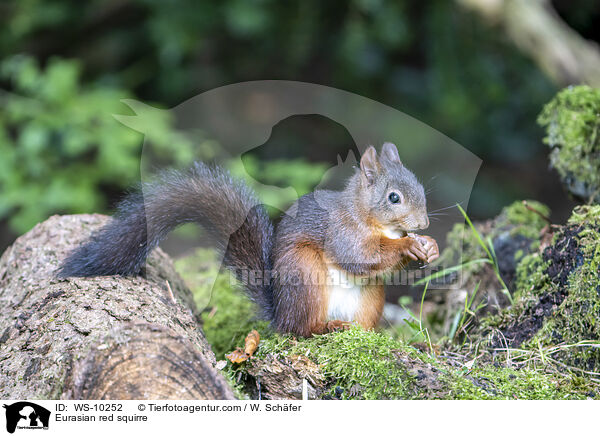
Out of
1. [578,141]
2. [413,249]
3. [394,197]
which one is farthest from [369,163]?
[578,141]

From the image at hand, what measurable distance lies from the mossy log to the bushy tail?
0.07 metres

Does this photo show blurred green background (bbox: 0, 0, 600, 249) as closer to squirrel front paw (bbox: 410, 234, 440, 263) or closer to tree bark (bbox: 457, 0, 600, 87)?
tree bark (bbox: 457, 0, 600, 87)

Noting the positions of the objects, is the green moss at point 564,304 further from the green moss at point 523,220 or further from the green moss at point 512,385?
the green moss at point 523,220

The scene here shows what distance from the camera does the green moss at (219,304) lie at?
2.39 m

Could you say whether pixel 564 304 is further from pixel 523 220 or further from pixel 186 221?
pixel 186 221

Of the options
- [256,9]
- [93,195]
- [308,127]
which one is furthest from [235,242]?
[308,127]

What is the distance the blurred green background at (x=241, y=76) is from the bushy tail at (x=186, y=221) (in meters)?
1.10

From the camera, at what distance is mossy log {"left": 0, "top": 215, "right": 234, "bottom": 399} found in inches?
56.7

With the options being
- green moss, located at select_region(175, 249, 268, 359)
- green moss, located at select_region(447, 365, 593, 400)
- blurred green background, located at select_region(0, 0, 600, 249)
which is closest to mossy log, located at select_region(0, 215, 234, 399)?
green moss, located at select_region(175, 249, 268, 359)

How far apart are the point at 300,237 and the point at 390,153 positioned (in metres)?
0.43

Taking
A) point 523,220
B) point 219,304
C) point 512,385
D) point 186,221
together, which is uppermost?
point 523,220

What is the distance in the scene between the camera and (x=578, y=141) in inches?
101
